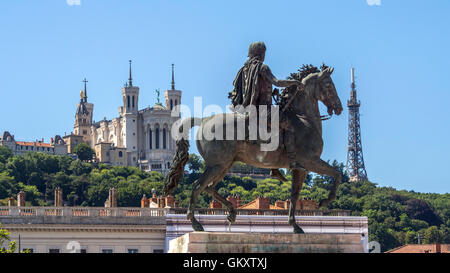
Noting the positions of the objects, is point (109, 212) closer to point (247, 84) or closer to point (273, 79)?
point (247, 84)

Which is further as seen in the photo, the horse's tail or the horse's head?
the horse's head

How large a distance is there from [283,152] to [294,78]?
1.60 m

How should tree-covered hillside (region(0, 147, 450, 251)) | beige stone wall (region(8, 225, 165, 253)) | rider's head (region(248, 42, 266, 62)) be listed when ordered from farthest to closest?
tree-covered hillside (region(0, 147, 450, 251)), beige stone wall (region(8, 225, 165, 253)), rider's head (region(248, 42, 266, 62))

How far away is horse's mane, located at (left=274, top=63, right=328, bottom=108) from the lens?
21781 millimetres

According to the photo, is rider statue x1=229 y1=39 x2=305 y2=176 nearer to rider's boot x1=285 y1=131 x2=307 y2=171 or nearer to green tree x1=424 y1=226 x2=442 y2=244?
rider's boot x1=285 y1=131 x2=307 y2=171

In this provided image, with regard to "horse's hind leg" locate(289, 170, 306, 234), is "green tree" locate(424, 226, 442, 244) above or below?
below

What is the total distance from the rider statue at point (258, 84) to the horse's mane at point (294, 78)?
257mm

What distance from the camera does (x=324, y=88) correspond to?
72.4ft

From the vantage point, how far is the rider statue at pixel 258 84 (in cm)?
2133

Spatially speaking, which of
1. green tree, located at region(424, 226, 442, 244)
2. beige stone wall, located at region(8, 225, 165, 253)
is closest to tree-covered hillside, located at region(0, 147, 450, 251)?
green tree, located at region(424, 226, 442, 244)

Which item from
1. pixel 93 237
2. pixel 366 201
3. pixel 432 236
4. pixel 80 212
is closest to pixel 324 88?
pixel 93 237

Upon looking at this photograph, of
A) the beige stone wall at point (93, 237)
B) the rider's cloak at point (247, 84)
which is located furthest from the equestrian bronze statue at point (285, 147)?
the beige stone wall at point (93, 237)
